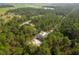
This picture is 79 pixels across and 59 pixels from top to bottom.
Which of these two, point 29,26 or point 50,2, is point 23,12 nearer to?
point 29,26

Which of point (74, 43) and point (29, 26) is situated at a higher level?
point (29, 26)

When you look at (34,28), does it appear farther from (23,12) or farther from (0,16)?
(0,16)

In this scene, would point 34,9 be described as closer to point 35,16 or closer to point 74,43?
point 35,16

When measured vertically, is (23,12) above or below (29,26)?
above
